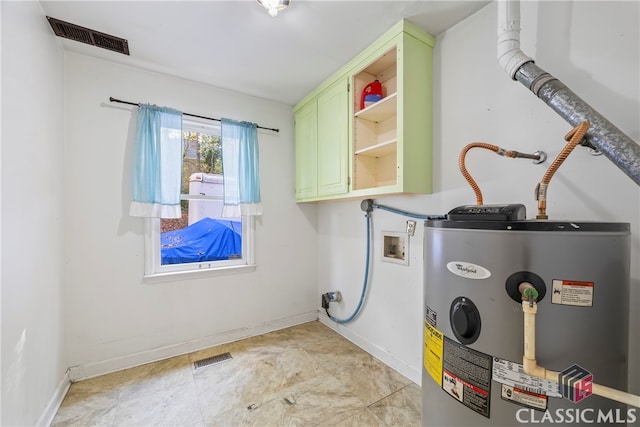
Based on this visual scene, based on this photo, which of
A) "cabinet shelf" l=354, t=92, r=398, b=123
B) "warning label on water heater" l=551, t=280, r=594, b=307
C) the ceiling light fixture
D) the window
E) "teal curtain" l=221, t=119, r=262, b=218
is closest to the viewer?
"warning label on water heater" l=551, t=280, r=594, b=307

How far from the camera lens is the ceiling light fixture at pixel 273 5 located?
138cm

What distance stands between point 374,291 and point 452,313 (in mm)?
1387

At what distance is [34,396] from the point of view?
4.40 ft

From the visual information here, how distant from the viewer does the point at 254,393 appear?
1729 millimetres

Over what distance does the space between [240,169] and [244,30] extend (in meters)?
1.14

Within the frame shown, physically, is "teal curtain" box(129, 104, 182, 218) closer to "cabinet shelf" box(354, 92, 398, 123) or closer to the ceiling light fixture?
the ceiling light fixture

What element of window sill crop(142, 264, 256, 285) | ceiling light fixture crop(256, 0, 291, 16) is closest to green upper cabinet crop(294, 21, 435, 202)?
ceiling light fixture crop(256, 0, 291, 16)

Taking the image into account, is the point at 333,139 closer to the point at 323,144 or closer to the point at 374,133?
the point at 323,144

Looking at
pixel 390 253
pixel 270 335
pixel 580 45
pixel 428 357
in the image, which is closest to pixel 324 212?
pixel 390 253

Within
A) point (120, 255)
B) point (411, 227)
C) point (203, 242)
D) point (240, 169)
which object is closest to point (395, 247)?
point (411, 227)

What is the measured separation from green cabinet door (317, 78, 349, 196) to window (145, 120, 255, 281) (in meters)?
0.94

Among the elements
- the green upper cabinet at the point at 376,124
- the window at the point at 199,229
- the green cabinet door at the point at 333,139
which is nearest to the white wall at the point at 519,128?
the green upper cabinet at the point at 376,124

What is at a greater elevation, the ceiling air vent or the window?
the ceiling air vent

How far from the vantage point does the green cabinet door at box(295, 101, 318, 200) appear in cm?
246
